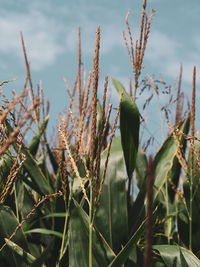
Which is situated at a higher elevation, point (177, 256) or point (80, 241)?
point (80, 241)

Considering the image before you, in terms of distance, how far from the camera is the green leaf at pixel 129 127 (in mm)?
1084

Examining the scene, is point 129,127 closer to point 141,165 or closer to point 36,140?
point 141,165

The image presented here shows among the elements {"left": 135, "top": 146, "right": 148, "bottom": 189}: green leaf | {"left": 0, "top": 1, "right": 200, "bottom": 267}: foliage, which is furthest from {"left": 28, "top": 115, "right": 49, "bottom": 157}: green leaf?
{"left": 135, "top": 146, "right": 148, "bottom": 189}: green leaf

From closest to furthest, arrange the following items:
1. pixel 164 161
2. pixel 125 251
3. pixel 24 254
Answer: pixel 125 251, pixel 24 254, pixel 164 161

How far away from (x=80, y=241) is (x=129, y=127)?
395mm

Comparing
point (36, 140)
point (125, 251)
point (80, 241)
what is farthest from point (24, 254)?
point (36, 140)

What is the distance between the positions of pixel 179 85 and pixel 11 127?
39.4 inches

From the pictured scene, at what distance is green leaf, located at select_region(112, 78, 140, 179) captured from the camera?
1.08m

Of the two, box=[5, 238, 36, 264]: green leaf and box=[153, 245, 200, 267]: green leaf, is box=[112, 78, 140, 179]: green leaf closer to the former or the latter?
box=[153, 245, 200, 267]: green leaf

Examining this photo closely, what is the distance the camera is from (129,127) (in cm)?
109

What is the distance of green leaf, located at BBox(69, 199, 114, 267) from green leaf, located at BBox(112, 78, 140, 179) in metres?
0.31

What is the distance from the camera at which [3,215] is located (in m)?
1.07

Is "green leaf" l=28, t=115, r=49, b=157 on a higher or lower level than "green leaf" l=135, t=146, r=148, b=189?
higher

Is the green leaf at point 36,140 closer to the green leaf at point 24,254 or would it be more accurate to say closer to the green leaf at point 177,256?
the green leaf at point 24,254
